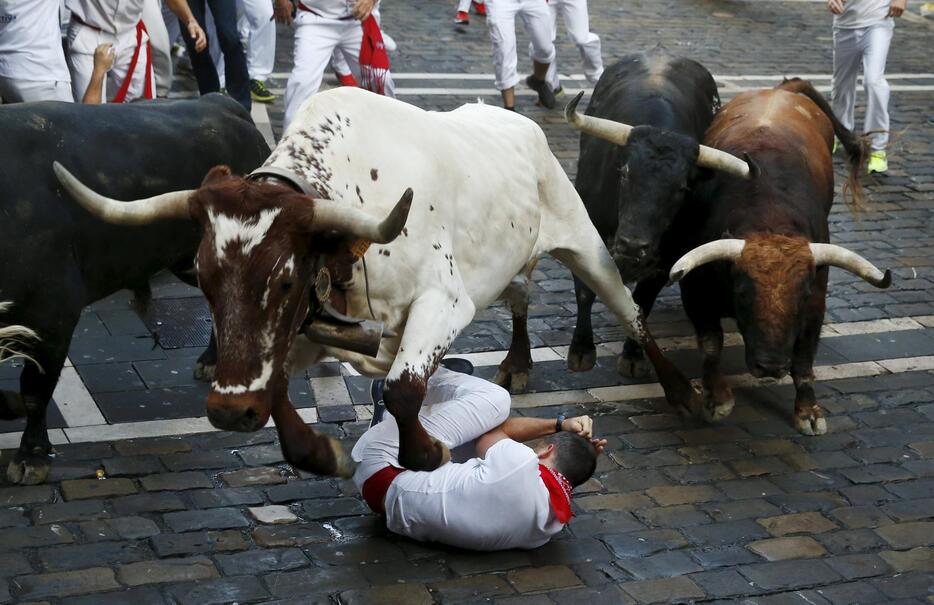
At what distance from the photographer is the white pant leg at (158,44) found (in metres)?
9.55

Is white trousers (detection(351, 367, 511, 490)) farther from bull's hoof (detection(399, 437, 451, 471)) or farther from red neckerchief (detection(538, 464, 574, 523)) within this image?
red neckerchief (detection(538, 464, 574, 523))

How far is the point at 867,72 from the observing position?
12.0 metres

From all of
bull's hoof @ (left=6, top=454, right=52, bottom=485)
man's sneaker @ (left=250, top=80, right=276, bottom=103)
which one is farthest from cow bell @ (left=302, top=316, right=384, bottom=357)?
man's sneaker @ (left=250, top=80, right=276, bottom=103)

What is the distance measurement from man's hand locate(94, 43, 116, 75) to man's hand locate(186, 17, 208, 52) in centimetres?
185

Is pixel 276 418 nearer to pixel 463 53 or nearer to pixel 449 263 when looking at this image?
pixel 449 263

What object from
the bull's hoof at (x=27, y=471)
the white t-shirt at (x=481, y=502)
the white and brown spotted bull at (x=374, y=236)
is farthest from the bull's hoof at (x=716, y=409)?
the bull's hoof at (x=27, y=471)

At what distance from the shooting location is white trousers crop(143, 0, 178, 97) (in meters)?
9.55

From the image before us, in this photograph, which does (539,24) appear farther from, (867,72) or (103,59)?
(103,59)

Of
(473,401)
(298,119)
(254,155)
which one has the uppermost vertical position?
(298,119)

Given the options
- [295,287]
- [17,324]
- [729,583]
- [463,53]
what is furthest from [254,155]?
[463,53]

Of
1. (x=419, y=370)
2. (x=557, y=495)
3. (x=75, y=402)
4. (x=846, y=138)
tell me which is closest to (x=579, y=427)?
(x=557, y=495)

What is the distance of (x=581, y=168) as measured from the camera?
26.3 ft

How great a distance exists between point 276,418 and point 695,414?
2851mm

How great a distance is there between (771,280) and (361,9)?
517 centimetres
